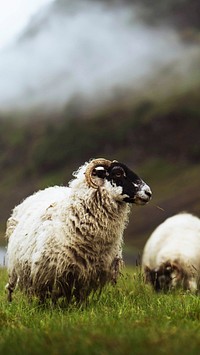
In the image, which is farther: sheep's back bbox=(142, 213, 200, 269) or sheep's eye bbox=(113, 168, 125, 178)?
sheep's back bbox=(142, 213, 200, 269)

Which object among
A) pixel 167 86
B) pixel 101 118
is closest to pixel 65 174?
pixel 101 118

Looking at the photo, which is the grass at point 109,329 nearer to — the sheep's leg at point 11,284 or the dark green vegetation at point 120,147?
the sheep's leg at point 11,284

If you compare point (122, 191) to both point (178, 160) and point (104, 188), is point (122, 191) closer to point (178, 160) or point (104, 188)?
point (104, 188)

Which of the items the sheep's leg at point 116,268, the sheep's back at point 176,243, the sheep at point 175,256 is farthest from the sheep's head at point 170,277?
the sheep's leg at point 116,268

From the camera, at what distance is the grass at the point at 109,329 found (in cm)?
532

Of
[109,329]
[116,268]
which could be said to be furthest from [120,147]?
[109,329]

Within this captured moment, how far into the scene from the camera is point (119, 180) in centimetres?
1036

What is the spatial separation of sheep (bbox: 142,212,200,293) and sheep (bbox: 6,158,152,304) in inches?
140

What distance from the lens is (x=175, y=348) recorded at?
5.15 m

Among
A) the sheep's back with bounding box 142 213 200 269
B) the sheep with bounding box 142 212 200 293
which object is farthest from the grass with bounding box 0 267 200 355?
the sheep's back with bounding box 142 213 200 269

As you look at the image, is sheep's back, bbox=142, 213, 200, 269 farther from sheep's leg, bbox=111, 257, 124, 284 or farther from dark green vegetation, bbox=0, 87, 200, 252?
dark green vegetation, bbox=0, 87, 200, 252

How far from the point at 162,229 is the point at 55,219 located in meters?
8.56

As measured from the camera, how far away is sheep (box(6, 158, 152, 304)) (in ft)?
32.6

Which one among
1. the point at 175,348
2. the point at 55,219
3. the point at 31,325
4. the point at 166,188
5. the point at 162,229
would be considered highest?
the point at 166,188
